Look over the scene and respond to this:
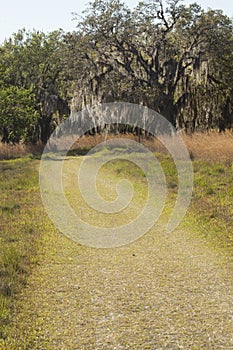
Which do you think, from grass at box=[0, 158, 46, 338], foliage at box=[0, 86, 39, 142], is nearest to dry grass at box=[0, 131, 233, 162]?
foliage at box=[0, 86, 39, 142]

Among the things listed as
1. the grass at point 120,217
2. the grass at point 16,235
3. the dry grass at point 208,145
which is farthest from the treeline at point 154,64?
the grass at point 16,235

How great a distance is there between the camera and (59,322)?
466 centimetres

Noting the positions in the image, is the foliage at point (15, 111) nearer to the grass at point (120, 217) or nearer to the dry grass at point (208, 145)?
the dry grass at point (208, 145)

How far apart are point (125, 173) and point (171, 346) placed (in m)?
10.8

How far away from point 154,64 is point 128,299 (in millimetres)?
22007

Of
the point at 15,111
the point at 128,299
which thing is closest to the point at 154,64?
the point at 15,111

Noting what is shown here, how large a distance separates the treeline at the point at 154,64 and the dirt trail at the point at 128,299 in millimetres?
18102

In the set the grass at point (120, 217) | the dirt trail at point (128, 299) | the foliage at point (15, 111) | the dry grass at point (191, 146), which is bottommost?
the dirt trail at point (128, 299)

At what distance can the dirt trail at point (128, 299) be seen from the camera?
4324 mm

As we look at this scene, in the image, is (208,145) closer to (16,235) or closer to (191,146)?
(191,146)

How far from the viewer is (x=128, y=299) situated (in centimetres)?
520

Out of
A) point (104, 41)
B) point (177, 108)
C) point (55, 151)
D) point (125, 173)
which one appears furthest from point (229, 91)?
point (125, 173)

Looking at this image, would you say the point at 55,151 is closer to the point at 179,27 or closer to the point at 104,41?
the point at 104,41

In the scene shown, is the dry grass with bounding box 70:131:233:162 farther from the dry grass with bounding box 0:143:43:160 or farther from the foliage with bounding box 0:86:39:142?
the dry grass with bounding box 0:143:43:160
